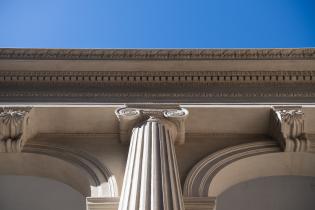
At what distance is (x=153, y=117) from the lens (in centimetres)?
955

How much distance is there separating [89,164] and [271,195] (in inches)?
199

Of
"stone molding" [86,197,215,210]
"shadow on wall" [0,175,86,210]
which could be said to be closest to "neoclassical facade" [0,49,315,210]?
"stone molding" [86,197,215,210]

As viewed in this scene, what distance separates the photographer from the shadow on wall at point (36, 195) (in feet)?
38.5

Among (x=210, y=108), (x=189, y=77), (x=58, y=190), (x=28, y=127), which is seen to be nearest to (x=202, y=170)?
(x=210, y=108)

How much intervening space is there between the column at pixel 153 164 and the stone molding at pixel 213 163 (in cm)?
78

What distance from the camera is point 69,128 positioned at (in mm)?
10398

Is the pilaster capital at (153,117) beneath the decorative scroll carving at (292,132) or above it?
above

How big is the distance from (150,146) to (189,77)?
3495 millimetres

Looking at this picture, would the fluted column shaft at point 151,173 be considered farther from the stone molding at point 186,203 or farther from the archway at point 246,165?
the archway at point 246,165

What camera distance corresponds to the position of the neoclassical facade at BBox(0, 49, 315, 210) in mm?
9150

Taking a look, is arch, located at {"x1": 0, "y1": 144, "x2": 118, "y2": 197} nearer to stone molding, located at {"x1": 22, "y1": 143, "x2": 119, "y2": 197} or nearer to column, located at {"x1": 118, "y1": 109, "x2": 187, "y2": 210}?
stone molding, located at {"x1": 22, "y1": 143, "x2": 119, "y2": 197}

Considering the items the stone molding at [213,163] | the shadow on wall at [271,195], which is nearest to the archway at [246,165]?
the stone molding at [213,163]

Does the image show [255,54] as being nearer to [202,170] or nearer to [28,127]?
[202,170]

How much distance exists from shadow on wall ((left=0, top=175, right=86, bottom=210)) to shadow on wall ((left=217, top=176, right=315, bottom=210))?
3.63 meters
